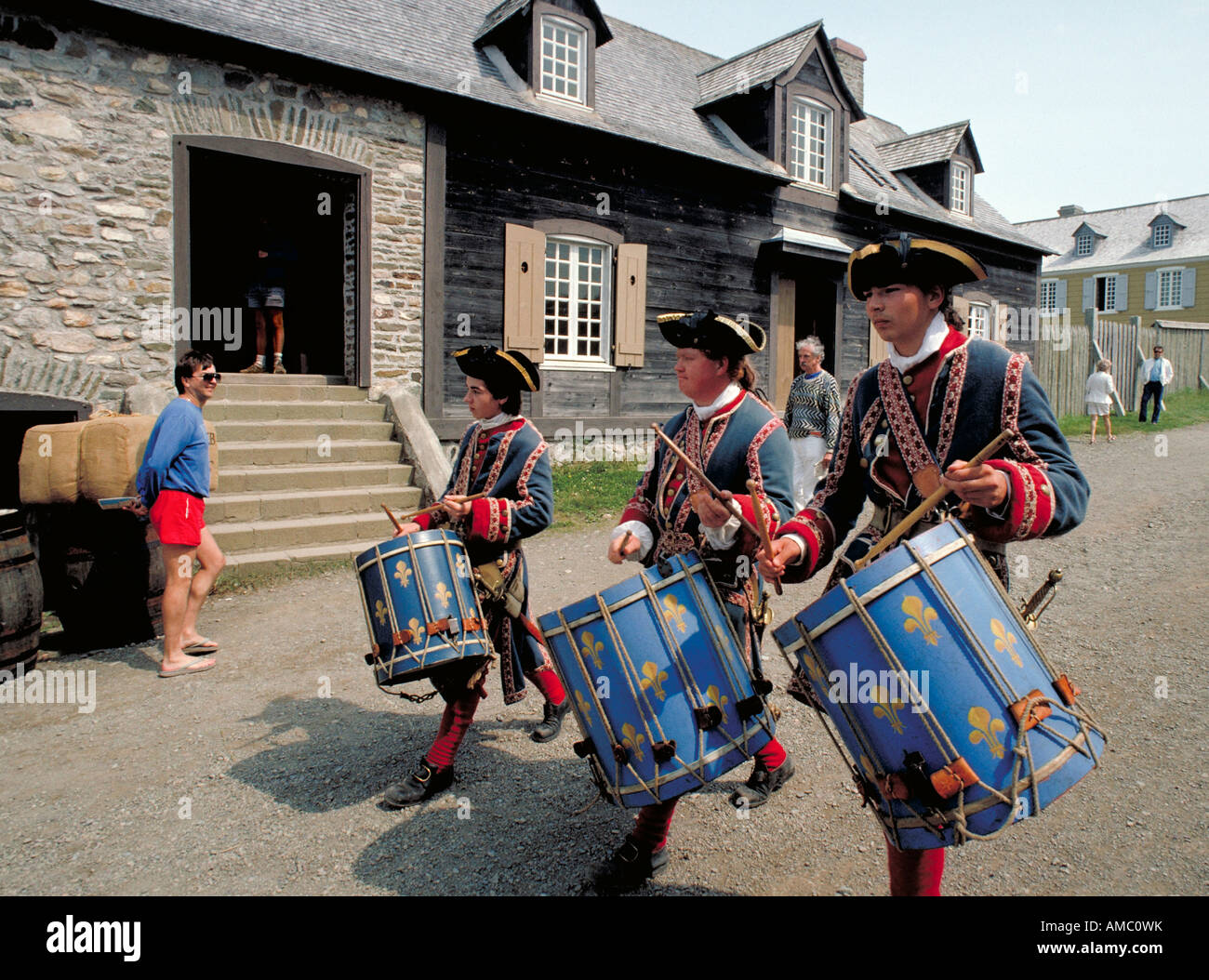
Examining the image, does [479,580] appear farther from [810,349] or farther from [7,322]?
[7,322]

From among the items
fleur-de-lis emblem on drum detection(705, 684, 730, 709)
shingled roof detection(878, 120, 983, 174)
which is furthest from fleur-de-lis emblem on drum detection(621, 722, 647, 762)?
shingled roof detection(878, 120, 983, 174)

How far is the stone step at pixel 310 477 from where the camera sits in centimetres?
751

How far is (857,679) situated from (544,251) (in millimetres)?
9863

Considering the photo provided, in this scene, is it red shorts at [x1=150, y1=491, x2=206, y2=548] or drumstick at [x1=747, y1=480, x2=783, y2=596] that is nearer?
drumstick at [x1=747, y1=480, x2=783, y2=596]

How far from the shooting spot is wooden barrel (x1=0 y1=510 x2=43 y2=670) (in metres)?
4.70

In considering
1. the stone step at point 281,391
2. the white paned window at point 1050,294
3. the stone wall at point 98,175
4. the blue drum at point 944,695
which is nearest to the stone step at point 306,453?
the stone step at point 281,391

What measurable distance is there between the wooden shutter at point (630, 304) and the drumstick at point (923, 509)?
31.8ft

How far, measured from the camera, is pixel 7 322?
7.26 m

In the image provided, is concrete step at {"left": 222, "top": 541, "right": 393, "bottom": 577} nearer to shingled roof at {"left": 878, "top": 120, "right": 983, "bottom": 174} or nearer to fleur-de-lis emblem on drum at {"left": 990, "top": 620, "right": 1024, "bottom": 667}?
fleur-de-lis emblem on drum at {"left": 990, "top": 620, "right": 1024, "bottom": 667}

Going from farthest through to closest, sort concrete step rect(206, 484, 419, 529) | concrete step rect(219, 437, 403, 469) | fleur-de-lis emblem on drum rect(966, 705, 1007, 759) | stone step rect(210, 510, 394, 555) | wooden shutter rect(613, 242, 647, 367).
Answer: wooden shutter rect(613, 242, 647, 367)
concrete step rect(219, 437, 403, 469)
concrete step rect(206, 484, 419, 529)
stone step rect(210, 510, 394, 555)
fleur-de-lis emblem on drum rect(966, 705, 1007, 759)

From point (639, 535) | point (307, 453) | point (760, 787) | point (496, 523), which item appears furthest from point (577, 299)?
point (760, 787)

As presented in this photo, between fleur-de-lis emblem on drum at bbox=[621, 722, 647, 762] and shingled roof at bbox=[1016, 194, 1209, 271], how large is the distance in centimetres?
3365

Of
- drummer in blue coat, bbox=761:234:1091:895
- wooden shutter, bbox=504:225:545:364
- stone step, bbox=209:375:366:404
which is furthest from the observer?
wooden shutter, bbox=504:225:545:364

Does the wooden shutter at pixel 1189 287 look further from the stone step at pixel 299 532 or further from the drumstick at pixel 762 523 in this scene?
the drumstick at pixel 762 523
